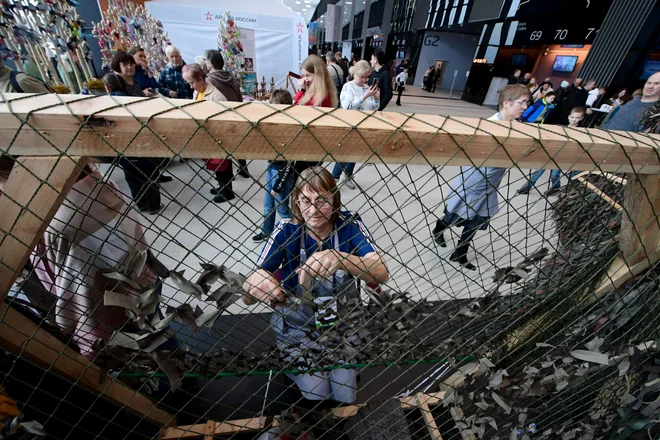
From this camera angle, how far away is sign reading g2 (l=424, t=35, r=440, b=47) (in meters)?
11.0

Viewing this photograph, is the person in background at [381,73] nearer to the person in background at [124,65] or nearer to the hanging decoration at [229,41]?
the hanging decoration at [229,41]

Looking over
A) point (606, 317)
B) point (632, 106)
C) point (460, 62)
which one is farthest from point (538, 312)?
point (460, 62)

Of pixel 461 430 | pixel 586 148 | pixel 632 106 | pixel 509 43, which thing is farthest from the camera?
pixel 509 43

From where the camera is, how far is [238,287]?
2.02 ft

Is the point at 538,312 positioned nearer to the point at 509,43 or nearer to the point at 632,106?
the point at 632,106

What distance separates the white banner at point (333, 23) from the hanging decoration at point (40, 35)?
1723 centimetres

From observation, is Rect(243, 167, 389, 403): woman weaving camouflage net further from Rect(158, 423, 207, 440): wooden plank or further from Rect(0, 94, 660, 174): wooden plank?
Rect(158, 423, 207, 440): wooden plank

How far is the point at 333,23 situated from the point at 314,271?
20531 mm

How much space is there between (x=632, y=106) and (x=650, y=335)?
8.91 feet

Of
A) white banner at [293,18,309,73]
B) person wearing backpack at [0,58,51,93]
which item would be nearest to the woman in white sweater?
person wearing backpack at [0,58,51,93]

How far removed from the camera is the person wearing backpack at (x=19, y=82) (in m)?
1.51

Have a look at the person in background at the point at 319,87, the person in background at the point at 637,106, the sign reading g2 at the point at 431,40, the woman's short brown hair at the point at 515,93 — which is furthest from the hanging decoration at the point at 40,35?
the sign reading g2 at the point at 431,40

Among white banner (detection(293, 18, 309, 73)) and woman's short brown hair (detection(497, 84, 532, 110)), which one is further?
white banner (detection(293, 18, 309, 73))

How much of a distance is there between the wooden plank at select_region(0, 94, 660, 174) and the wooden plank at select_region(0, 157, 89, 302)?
0.08 ft
